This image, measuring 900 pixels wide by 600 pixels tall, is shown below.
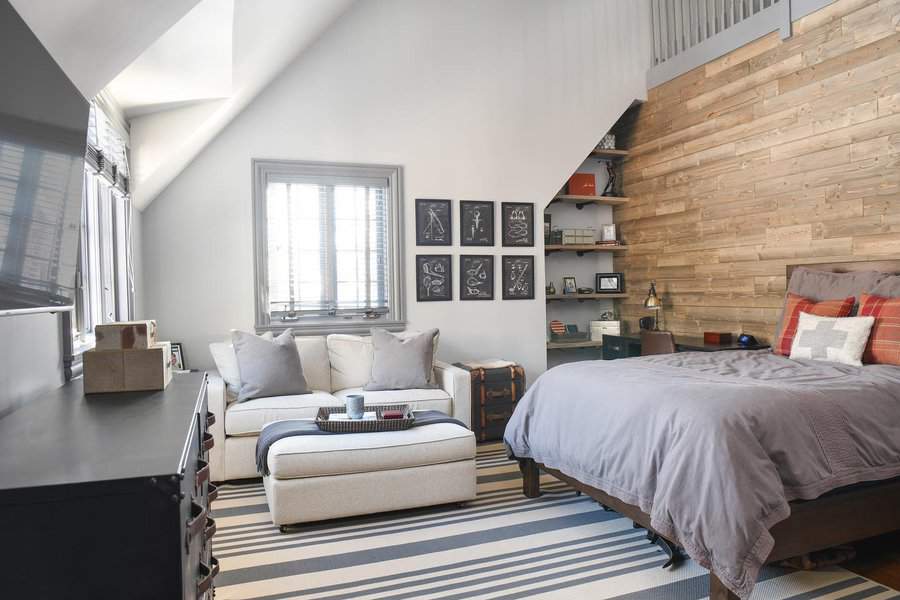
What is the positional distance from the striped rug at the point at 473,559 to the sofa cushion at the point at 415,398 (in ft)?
2.97

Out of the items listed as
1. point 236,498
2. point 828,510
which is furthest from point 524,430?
point 236,498

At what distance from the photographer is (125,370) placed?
1798 millimetres

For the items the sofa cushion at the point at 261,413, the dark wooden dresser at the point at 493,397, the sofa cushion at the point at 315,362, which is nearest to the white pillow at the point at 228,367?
the sofa cushion at the point at 261,413

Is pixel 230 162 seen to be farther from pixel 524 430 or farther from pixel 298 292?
pixel 524 430

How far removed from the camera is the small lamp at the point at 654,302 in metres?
5.45

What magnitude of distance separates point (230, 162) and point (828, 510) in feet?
14.0

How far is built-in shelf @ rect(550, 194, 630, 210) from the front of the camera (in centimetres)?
577

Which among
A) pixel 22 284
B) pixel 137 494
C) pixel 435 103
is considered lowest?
pixel 137 494

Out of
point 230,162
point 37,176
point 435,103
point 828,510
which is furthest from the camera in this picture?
point 435,103

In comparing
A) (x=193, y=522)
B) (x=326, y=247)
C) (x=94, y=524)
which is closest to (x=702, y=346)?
(x=326, y=247)

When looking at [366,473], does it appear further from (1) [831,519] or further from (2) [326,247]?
(2) [326,247]

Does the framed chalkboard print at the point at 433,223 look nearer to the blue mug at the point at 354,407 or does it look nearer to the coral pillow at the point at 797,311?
the blue mug at the point at 354,407

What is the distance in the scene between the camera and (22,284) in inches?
58.6

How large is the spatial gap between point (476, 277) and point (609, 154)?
6.39 ft
